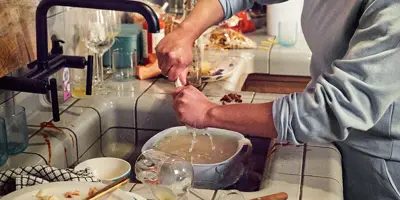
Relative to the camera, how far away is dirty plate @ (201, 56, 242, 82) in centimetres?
174

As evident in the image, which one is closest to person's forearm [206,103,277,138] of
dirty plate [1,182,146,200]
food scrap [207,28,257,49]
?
dirty plate [1,182,146,200]

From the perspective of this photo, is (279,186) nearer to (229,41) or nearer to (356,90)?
(356,90)

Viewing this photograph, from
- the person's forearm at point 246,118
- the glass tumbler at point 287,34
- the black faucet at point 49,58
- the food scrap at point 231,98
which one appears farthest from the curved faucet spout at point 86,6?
the glass tumbler at point 287,34

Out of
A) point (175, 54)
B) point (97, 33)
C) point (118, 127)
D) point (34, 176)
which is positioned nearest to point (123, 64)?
point (97, 33)

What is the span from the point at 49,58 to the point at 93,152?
0.89 ft

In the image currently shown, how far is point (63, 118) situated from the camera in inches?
54.4

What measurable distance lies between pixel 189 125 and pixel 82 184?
9.4 inches

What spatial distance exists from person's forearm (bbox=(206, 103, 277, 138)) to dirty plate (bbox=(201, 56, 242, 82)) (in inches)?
25.5

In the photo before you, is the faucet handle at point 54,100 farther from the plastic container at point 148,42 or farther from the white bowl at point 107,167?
the plastic container at point 148,42

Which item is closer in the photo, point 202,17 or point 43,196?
point 43,196

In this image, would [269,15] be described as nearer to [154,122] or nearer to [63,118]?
[154,122]

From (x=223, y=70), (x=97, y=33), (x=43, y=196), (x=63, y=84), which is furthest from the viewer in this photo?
(x=223, y=70)

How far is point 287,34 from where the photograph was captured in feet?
7.12

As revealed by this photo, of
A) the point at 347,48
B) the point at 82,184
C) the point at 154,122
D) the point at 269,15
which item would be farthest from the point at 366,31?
the point at 269,15
